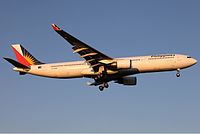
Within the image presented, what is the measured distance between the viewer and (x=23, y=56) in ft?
209

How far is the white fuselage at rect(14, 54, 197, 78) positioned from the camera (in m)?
55.0

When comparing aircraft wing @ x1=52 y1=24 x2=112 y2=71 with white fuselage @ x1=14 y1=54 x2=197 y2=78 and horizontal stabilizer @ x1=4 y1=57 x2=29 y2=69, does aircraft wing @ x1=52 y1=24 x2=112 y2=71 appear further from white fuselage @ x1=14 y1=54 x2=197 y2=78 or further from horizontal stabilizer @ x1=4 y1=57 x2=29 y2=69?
horizontal stabilizer @ x1=4 y1=57 x2=29 y2=69

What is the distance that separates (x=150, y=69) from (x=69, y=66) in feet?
36.7

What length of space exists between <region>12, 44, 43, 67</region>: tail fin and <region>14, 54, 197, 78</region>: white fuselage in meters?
2.24

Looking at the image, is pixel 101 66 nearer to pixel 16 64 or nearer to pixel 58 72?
pixel 58 72

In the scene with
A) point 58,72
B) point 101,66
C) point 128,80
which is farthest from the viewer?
point 128,80

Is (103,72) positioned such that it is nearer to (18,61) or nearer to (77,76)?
(77,76)

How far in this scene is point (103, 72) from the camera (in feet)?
186

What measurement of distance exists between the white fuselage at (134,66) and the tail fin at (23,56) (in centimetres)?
224

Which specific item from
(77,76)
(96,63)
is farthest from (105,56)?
(77,76)

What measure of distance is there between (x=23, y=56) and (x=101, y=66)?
13745mm

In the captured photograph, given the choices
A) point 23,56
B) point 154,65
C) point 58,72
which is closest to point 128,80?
point 154,65

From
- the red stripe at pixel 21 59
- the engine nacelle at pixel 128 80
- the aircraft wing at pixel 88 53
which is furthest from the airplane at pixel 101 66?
the red stripe at pixel 21 59

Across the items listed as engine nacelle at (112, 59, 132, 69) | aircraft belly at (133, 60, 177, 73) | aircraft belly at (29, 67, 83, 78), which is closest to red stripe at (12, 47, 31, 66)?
aircraft belly at (29, 67, 83, 78)
